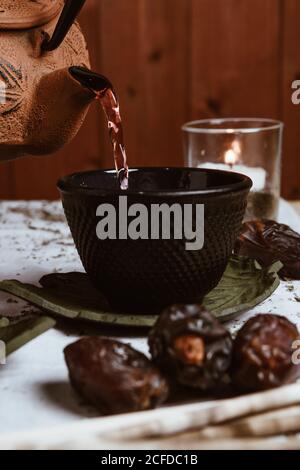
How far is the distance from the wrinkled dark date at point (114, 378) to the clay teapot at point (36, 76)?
0.26 metres

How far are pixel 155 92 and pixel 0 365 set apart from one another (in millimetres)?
1140

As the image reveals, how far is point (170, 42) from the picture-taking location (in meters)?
1.53

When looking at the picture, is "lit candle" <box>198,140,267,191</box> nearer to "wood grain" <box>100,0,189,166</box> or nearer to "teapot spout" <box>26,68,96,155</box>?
"teapot spout" <box>26,68,96,155</box>

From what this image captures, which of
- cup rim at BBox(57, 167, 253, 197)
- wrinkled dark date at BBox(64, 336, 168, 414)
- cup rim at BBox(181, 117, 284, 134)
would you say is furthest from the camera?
cup rim at BBox(181, 117, 284, 134)

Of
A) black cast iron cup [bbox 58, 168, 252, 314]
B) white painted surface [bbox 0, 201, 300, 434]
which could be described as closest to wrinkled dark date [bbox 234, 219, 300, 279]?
white painted surface [bbox 0, 201, 300, 434]

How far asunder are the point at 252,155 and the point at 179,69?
636 mm

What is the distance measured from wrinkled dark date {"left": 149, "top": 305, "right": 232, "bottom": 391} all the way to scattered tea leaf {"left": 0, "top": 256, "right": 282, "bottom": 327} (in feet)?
0.31

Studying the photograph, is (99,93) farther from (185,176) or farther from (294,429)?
(294,429)

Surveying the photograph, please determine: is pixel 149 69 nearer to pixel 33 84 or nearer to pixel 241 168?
pixel 241 168

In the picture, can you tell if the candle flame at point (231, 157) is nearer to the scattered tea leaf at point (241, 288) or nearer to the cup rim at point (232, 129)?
the cup rim at point (232, 129)

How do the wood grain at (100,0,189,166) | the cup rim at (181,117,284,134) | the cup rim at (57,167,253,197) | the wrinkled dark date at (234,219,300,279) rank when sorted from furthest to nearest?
the wood grain at (100,0,189,166)
the cup rim at (181,117,284,134)
the wrinkled dark date at (234,219,300,279)
the cup rim at (57,167,253,197)

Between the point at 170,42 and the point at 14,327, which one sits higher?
the point at 170,42

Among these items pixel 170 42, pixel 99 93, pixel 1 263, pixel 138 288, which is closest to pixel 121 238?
pixel 138 288

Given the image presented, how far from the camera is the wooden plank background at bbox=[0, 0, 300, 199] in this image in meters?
1.52
